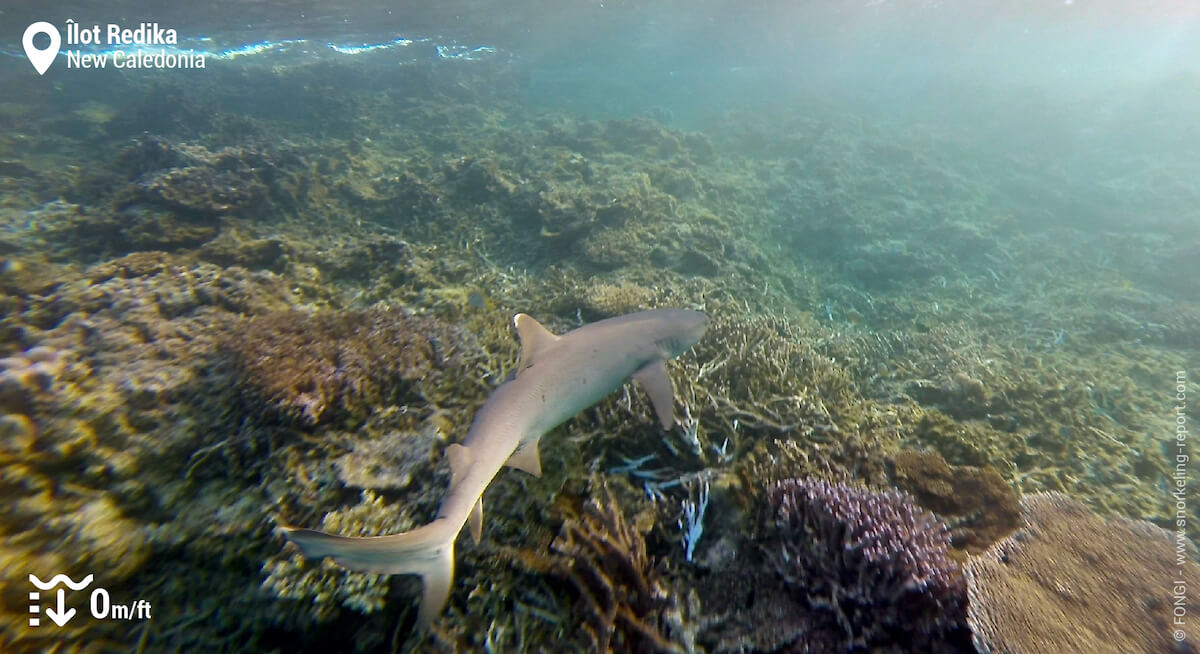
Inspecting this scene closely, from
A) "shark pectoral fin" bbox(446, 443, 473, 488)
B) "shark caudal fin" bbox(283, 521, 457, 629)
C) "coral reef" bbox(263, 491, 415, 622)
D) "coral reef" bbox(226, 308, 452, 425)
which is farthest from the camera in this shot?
"coral reef" bbox(226, 308, 452, 425)

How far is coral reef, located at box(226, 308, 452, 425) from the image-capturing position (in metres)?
4.07

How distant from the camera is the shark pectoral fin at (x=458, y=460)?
8.48 feet

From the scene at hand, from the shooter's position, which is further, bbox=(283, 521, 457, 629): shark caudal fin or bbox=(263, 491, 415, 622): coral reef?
bbox=(263, 491, 415, 622): coral reef

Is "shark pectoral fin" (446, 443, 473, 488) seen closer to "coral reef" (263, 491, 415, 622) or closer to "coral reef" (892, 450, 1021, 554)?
"coral reef" (263, 491, 415, 622)

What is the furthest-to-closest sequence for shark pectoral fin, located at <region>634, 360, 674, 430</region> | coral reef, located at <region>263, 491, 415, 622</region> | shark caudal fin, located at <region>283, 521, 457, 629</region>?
shark pectoral fin, located at <region>634, 360, 674, 430</region>, coral reef, located at <region>263, 491, 415, 622</region>, shark caudal fin, located at <region>283, 521, 457, 629</region>

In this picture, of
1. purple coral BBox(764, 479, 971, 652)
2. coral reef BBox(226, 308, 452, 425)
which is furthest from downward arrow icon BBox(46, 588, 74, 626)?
purple coral BBox(764, 479, 971, 652)

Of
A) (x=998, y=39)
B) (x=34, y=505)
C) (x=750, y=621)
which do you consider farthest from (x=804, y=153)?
(x=998, y=39)

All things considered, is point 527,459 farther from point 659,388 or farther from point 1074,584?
point 1074,584

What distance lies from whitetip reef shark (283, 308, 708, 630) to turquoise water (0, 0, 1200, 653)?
37 millimetres

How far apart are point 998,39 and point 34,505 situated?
10882cm

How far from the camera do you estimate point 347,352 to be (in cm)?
455

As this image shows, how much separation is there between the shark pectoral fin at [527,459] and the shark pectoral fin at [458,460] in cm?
43

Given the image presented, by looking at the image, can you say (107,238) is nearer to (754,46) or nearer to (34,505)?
(34,505)

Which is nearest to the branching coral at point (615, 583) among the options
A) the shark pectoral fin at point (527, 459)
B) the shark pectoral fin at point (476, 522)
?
the shark pectoral fin at point (527, 459)
